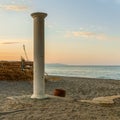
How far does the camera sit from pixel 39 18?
24.6 feet

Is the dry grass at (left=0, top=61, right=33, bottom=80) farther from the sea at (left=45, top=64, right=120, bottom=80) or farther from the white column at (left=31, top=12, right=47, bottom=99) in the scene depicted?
the sea at (left=45, top=64, right=120, bottom=80)

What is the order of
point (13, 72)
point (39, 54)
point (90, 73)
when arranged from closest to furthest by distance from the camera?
point (39, 54) < point (13, 72) < point (90, 73)

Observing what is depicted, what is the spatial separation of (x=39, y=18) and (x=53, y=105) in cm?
231

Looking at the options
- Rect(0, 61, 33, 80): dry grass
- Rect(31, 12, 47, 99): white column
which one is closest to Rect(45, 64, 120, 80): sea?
Rect(0, 61, 33, 80): dry grass

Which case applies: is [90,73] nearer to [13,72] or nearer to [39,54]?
[13,72]

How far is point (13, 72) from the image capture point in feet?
59.6

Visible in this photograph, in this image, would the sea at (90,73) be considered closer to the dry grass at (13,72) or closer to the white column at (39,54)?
the dry grass at (13,72)

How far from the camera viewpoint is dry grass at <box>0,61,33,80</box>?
59.0 feet

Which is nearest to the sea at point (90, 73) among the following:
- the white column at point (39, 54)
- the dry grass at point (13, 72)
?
the dry grass at point (13, 72)

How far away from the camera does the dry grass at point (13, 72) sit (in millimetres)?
17984

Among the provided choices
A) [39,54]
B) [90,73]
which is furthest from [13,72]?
[90,73]

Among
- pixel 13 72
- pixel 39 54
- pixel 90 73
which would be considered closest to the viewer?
pixel 39 54

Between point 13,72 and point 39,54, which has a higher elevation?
point 39,54

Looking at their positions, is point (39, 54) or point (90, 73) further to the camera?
point (90, 73)
